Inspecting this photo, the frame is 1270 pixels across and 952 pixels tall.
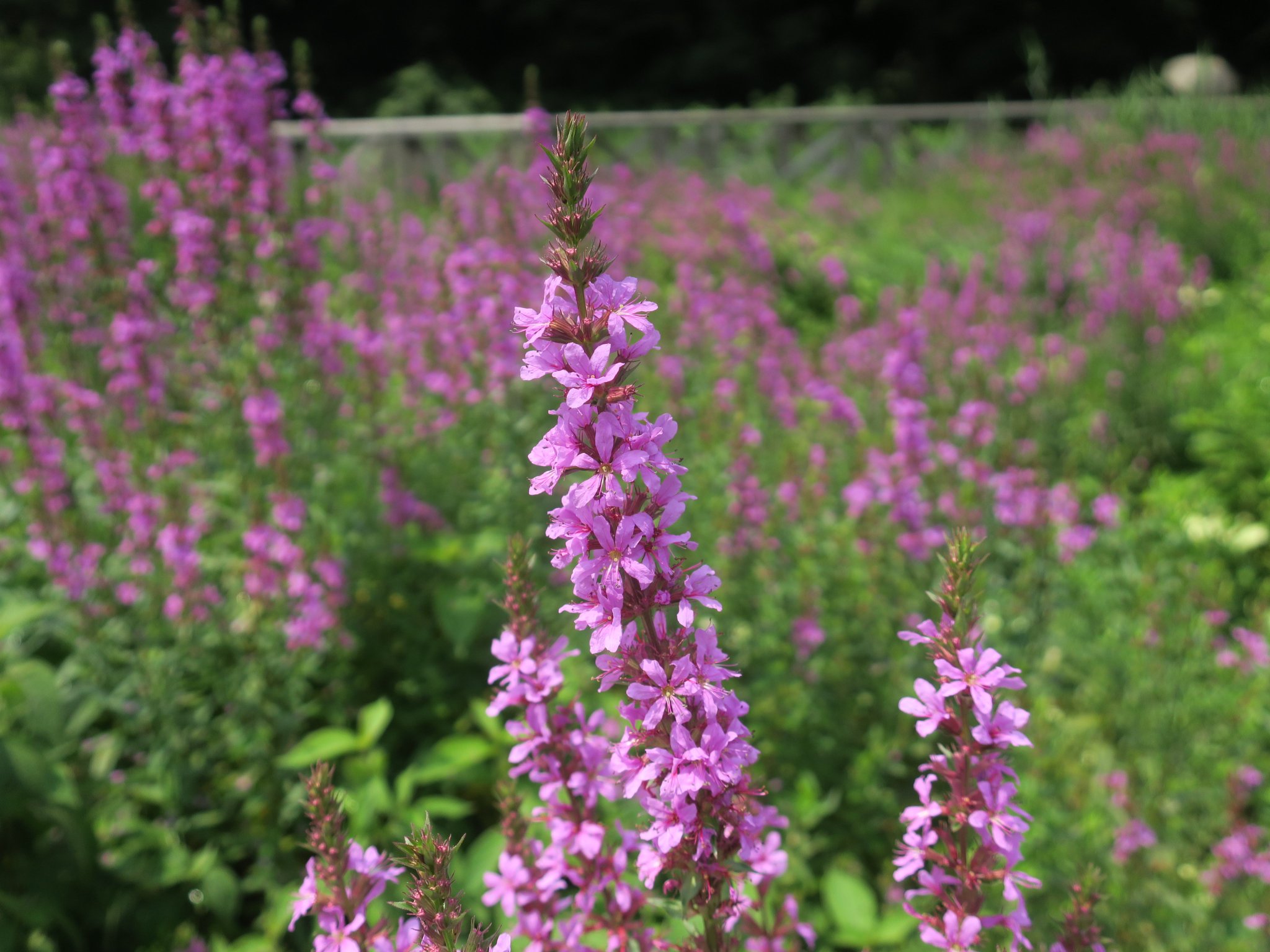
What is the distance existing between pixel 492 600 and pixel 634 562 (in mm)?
714

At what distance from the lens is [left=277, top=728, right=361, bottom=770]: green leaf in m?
2.95

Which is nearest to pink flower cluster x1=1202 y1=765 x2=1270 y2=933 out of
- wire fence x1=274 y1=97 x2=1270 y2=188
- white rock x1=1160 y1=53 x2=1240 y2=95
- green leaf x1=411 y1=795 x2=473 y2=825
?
green leaf x1=411 y1=795 x2=473 y2=825

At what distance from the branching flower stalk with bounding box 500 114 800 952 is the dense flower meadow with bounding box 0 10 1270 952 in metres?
0.05

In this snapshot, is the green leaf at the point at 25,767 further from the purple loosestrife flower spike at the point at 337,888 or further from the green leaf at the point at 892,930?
the green leaf at the point at 892,930

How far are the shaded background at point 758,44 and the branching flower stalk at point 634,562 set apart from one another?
22.7 meters

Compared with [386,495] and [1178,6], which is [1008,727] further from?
[1178,6]

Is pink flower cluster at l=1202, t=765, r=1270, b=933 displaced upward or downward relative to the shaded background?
downward

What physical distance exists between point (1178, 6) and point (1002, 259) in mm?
23631

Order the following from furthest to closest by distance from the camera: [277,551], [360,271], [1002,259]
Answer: [1002,259]
[360,271]
[277,551]

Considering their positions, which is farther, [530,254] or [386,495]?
[530,254]

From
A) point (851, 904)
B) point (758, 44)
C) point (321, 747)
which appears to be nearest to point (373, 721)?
point (321, 747)

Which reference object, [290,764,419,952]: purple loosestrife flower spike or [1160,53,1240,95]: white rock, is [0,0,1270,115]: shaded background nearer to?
[1160,53,1240,95]: white rock

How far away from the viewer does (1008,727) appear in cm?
143

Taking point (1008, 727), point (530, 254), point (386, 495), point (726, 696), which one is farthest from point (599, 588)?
point (530, 254)
